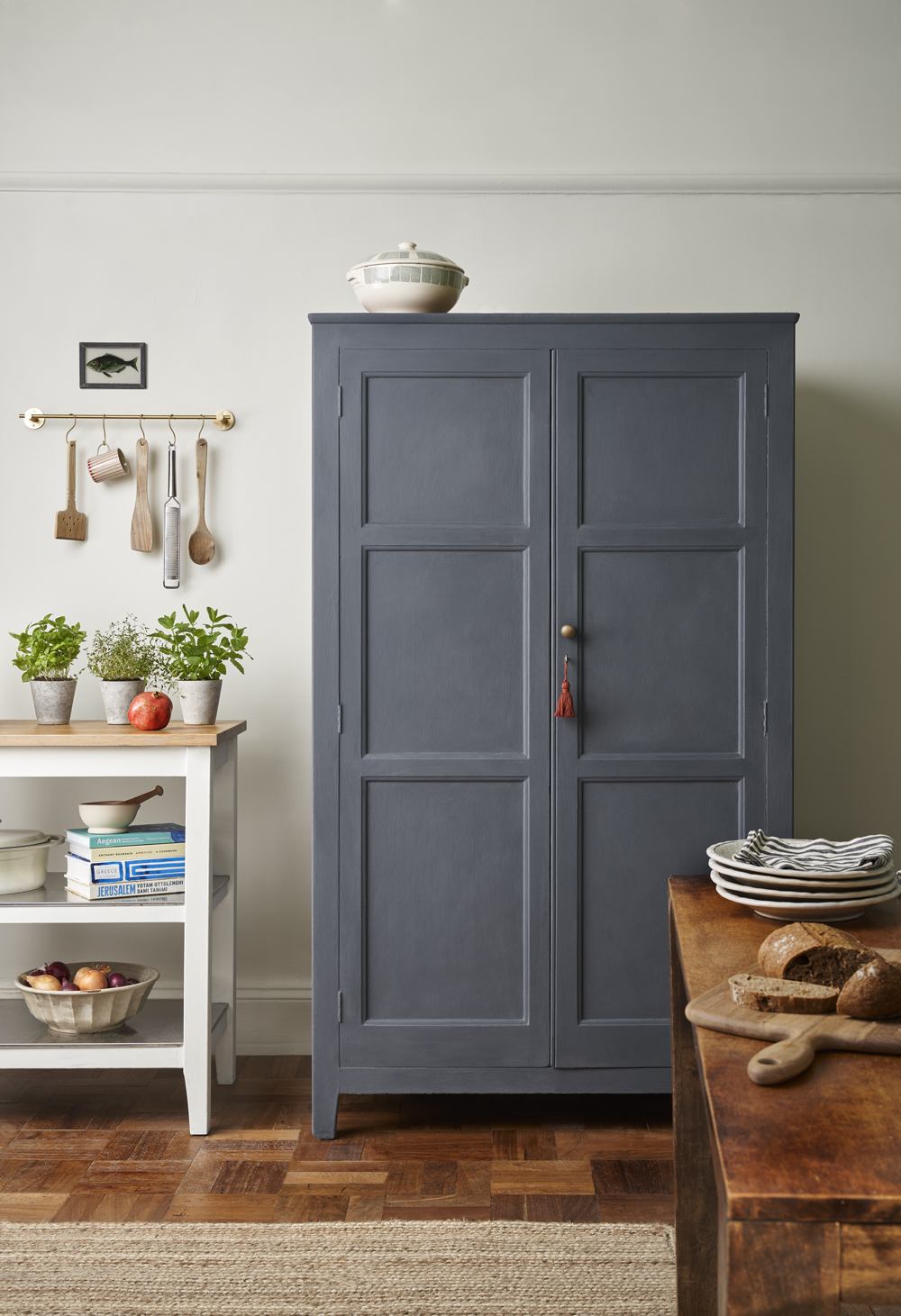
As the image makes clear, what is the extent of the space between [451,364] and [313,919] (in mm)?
1379

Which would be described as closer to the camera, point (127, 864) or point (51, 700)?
point (127, 864)

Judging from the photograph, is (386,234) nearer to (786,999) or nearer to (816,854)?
(816,854)

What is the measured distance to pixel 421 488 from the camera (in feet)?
8.21

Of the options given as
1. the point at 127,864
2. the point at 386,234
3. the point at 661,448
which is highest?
the point at 386,234

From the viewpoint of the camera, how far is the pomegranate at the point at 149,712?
2641 mm

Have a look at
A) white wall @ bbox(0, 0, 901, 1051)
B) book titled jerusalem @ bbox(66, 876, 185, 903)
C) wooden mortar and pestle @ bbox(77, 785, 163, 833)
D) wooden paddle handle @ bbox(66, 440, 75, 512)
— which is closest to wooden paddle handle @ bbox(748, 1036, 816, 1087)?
book titled jerusalem @ bbox(66, 876, 185, 903)

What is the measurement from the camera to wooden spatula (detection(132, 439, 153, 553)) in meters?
3.11

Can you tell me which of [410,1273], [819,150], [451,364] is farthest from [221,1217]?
[819,150]

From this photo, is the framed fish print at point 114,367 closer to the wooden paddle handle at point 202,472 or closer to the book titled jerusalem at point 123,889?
the wooden paddle handle at point 202,472

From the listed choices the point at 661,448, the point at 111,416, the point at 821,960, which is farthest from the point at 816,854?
the point at 111,416

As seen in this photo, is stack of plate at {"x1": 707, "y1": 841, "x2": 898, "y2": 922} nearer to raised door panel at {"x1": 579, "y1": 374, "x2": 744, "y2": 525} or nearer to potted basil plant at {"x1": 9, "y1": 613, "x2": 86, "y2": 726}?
raised door panel at {"x1": 579, "y1": 374, "x2": 744, "y2": 525}

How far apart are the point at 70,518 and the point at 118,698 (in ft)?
2.26

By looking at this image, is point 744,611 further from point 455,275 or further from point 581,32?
point 581,32

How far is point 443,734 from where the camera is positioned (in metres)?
2.51
